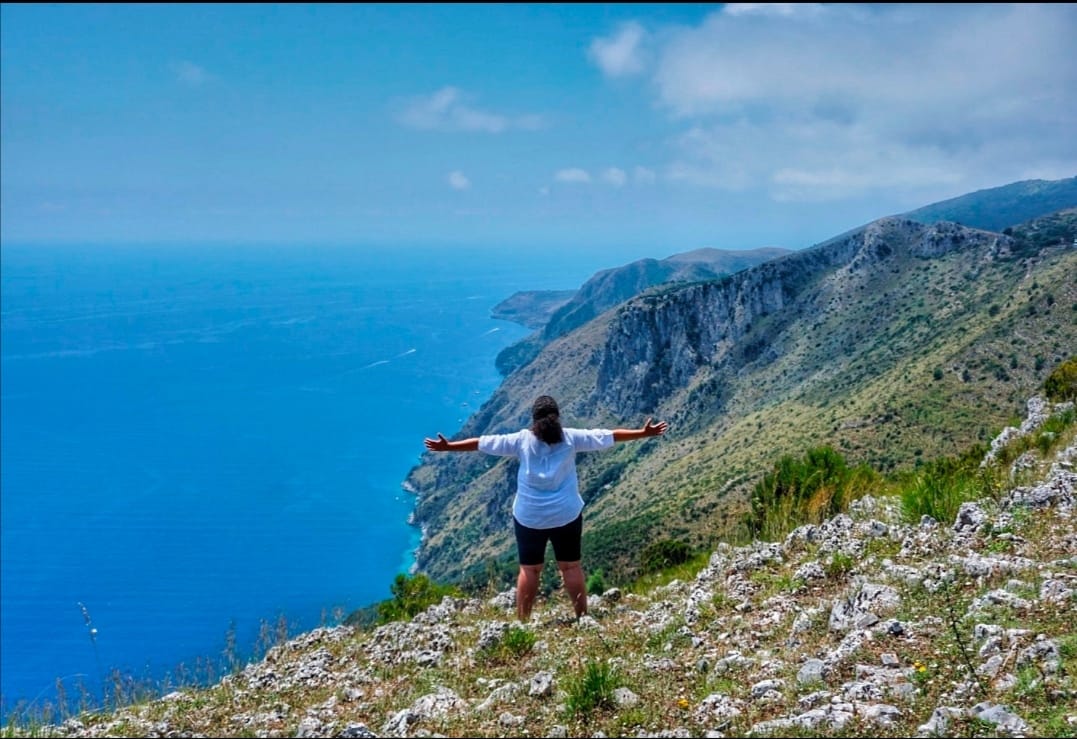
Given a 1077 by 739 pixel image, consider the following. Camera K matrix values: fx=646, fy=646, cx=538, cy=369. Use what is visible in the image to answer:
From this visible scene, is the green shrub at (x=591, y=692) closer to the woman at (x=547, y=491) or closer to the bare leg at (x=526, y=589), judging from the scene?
the woman at (x=547, y=491)

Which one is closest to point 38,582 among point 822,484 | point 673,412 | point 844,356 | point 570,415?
point 570,415

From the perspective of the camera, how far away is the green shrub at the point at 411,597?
10.8 metres

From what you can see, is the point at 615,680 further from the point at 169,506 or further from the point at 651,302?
the point at 169,506

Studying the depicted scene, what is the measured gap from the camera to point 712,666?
4523 mm

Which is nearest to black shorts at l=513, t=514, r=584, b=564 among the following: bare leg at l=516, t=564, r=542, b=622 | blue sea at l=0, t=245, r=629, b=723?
bare leg at l=516, t=564, r=542, b=622

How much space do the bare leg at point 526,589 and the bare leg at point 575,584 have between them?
10.3 inches

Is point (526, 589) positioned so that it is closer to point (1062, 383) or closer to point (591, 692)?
point (591, 692)

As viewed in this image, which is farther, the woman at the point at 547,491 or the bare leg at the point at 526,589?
the bare leg at the point at 526,589

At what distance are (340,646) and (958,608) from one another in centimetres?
541

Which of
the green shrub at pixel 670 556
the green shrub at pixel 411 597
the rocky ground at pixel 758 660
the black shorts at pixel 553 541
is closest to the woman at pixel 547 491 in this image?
the black shorts at pixel 553 541

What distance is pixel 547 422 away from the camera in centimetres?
592

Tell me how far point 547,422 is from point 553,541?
1166 millimetres

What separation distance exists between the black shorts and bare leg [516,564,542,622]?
14 cm

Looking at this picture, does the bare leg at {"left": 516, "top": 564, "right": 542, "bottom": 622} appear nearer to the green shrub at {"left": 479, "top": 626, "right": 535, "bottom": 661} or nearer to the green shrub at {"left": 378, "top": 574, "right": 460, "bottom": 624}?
the green shrub at {"left": 479, "top": 626, "right": 535, "bottom": 661}
